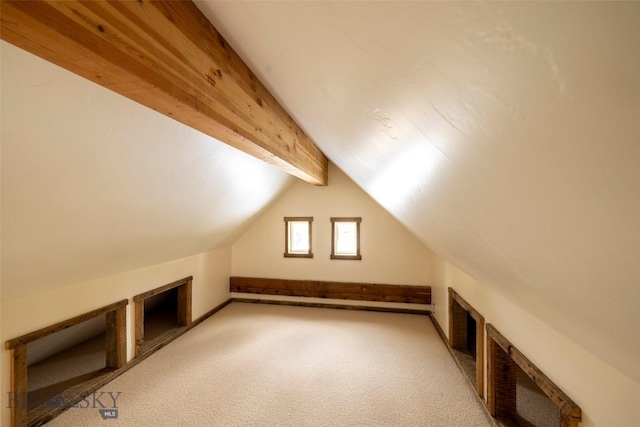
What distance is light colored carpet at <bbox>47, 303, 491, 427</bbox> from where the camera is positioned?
2.22 m

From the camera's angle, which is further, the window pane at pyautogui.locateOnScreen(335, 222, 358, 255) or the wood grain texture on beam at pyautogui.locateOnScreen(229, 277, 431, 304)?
the window pane at pyautogui.locateOnScreen(335, 222, 358, 255)

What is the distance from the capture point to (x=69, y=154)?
4.33 ft

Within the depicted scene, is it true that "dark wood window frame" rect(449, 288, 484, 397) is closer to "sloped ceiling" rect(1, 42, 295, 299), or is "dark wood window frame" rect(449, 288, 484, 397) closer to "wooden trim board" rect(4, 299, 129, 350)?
"sloped ceiling" rect(1, 42, 295, 299)

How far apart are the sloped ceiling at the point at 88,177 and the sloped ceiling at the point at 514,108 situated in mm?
722

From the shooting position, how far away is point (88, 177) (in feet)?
4.94

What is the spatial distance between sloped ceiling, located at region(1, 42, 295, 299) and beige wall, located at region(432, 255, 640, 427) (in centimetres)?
198

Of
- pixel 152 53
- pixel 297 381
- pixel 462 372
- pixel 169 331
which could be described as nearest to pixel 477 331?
pixel 462 372

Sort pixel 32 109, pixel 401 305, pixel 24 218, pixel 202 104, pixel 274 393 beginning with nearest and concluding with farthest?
pixel 202 104
pixel 32 109
pixel 24 218
pixel 274 393
pixel 401 305

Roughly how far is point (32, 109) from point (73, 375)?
2.98m

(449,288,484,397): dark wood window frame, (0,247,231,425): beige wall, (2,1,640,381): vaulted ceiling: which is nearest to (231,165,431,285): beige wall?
(0,247,231,425): beige wall

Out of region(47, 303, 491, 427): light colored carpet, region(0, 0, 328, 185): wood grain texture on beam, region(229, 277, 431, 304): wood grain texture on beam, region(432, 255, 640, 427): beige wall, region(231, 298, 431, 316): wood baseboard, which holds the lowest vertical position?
region(47, 303, 491, 427): light colored carpet

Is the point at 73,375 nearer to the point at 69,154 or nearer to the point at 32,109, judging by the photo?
the point at 69,154

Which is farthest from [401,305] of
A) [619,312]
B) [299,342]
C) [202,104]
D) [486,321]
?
[202,104]

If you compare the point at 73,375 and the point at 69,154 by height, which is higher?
the point at 69,154
